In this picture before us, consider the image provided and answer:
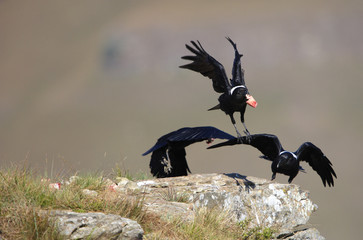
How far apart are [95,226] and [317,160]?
5.38m

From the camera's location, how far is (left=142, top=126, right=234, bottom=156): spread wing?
29.7ft

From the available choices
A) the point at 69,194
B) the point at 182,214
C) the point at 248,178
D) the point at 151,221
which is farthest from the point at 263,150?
the point at 69,194

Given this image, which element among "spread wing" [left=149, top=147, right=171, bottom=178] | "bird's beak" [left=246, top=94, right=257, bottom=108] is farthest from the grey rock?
"bird's beak" [left=246, top=94, right=257, bottom=108]

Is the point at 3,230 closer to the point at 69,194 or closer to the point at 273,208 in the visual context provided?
Answer: the point at 69,194

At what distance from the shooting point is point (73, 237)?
224 inches

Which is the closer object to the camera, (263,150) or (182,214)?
(182,214)

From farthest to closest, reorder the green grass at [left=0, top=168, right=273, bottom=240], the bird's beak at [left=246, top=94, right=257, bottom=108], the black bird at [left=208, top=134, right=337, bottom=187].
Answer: the bird's beak at [left=246, top=94, right=257, bottom=108] < the black bird at [left=208, top=134, right=337, bottom=187] < the green grass at [left=0, top=168, right=273, bottom=240]

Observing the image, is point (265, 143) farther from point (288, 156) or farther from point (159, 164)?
point (159, 164)

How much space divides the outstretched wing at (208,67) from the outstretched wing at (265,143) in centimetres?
137

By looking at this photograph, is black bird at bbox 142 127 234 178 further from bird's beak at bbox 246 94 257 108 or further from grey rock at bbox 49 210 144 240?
grey rock at bbox 49 210 144 240

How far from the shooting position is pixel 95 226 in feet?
19.1

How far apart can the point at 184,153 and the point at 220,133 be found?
148 centimetres

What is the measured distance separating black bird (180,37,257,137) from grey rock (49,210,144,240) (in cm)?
405

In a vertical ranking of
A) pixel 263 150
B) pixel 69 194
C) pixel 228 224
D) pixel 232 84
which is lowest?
pixel 228 224
